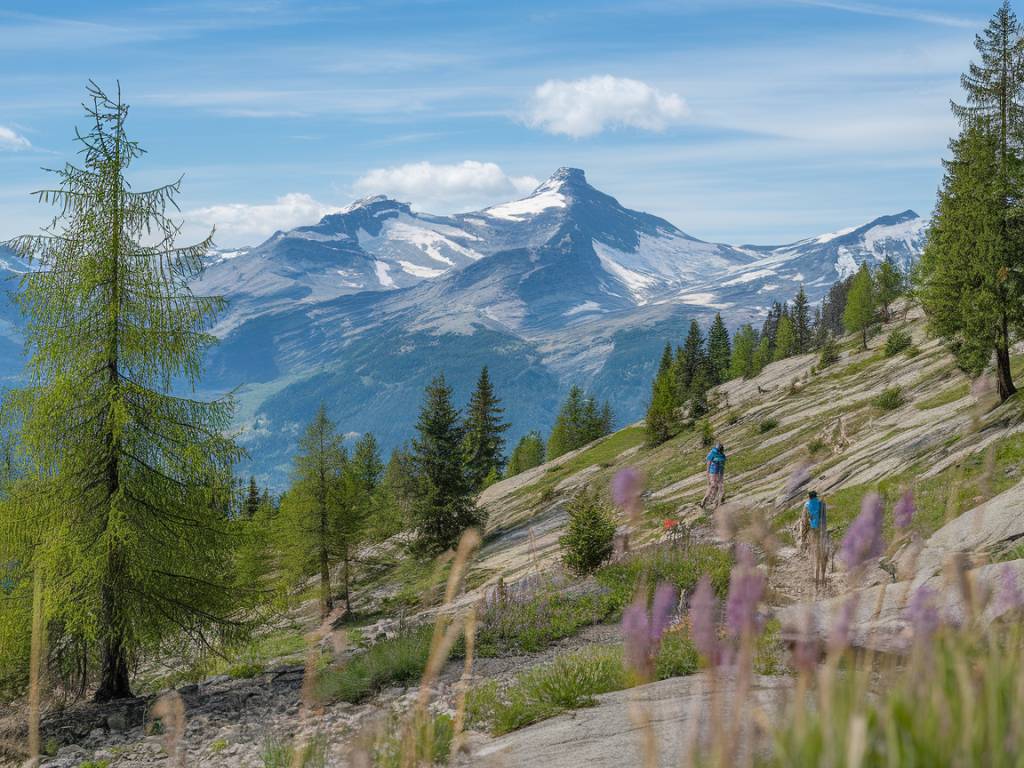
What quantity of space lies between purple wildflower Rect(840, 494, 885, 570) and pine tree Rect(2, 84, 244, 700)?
1445 centimetres

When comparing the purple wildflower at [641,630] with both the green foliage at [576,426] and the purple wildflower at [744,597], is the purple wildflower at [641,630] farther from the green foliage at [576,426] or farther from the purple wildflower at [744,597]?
the green foliage at [576,426]

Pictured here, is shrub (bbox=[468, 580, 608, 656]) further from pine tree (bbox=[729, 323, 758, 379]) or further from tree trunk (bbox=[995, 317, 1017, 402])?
pine tree (bbox=[729, 323, 758, 379])

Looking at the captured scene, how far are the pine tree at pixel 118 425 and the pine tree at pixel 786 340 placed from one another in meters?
121

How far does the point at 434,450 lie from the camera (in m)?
48.6

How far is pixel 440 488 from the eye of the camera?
157 feet

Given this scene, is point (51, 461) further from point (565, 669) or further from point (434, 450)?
point (434, 450)

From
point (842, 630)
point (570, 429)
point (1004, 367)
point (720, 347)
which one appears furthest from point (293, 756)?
point (720, 347)

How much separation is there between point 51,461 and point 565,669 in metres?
12.1

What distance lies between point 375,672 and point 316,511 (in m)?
33.2

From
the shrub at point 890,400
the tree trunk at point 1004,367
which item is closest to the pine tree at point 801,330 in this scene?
the shrub at point 890,400

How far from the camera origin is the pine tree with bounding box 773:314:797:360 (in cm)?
12607

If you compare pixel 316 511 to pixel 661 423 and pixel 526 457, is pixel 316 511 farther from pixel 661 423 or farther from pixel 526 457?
pixel 526 457

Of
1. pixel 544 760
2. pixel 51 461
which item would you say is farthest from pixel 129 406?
pixel 544 760

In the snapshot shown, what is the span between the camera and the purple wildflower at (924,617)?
90.4 inches
